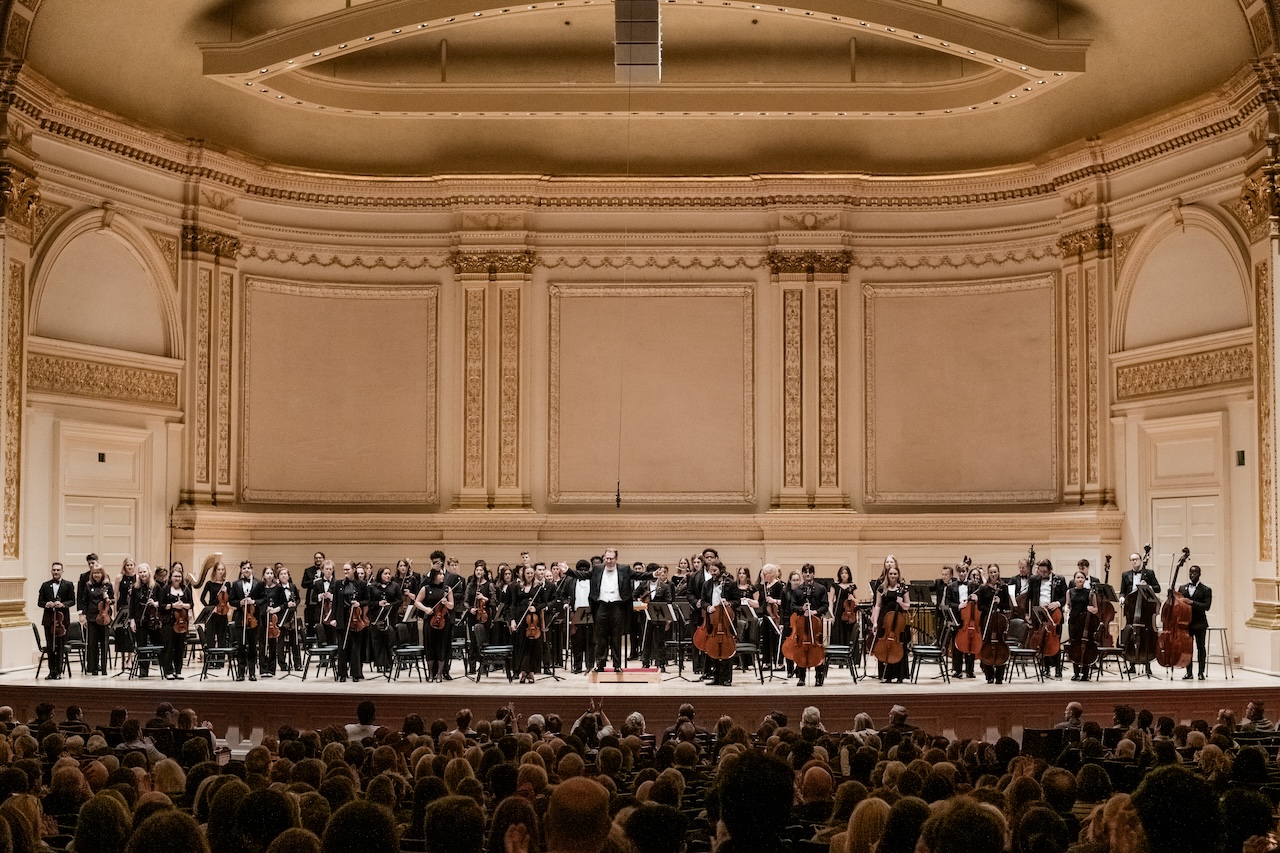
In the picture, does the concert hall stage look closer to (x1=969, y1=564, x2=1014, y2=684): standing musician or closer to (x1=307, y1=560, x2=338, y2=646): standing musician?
(x1=969, y1=564, x2=1014, y2=684): standing musician

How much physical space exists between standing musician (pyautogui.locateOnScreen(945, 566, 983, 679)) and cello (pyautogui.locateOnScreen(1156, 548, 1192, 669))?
1.67m

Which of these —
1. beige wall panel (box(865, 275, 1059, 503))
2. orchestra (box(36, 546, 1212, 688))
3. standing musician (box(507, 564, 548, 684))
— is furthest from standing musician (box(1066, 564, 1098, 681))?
standing musician (box(507, 564, 548, 684))

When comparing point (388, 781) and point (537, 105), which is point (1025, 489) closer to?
point (537, 105)

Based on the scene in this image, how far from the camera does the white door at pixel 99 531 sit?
15.2m

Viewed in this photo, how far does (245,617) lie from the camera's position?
13.1 meters

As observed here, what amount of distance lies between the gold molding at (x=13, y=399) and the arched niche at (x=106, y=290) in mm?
610

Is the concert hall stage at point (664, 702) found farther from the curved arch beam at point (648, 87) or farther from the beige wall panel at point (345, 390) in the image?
the curved arch beam at point (648, 87)

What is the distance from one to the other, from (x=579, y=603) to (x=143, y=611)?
13.6 ft

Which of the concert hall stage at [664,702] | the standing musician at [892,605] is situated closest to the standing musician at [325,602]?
the concert hall stage at [664,702]

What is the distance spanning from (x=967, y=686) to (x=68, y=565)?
31.6 feet

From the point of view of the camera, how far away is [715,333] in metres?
18.2

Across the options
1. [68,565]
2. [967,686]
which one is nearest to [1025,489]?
[967,686]

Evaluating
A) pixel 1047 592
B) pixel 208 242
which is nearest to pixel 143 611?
pixel 208 242

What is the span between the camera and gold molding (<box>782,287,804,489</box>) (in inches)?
699
